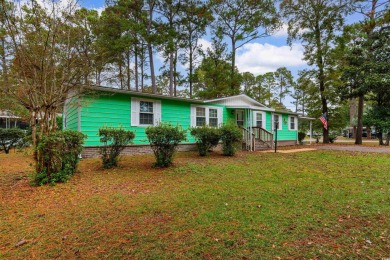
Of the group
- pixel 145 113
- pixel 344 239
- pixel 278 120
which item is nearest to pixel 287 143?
pixel 278 120

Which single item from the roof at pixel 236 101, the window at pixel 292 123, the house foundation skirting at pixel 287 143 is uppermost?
the roof at pixel 236 101

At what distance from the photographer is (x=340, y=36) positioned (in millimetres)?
18953

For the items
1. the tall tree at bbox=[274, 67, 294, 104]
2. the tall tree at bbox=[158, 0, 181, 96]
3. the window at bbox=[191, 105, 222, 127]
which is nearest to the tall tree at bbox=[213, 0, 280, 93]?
the tall tree at bbox=[158, 0, 181, 96]

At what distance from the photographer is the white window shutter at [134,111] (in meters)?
9.40

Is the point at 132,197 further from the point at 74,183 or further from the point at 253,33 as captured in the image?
the point at 253,33

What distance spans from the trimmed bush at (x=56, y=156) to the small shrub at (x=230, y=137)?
5.65m

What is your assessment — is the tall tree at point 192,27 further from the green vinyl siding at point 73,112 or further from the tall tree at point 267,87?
the tall tree at point 267,87

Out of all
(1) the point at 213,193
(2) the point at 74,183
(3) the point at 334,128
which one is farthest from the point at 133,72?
(3) the point at 334,128

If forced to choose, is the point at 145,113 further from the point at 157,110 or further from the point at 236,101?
the point at 236,101

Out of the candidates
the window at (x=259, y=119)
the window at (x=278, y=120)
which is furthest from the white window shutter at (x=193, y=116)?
the window at (x=278, y=120)

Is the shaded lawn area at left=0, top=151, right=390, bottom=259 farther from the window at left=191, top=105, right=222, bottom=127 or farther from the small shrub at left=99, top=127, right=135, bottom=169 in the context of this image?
the window at left=191, top=105, right=222, bottom=127

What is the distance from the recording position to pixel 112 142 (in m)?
6.43

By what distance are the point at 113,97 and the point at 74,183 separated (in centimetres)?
481

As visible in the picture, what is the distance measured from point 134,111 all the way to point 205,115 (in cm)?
444
